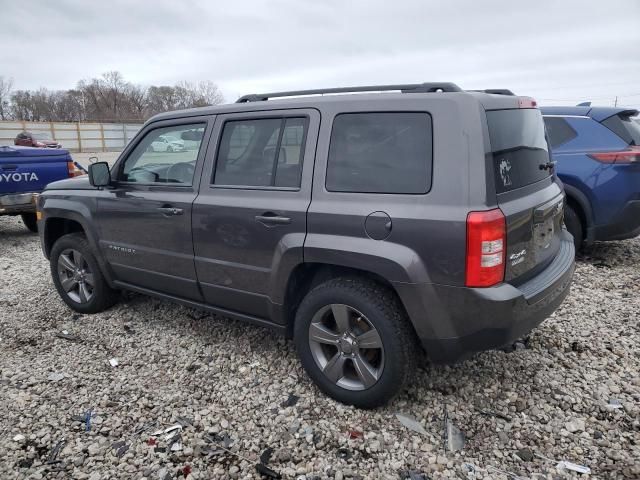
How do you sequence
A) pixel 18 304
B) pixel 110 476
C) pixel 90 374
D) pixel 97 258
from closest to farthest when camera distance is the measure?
pixel 110 476 → pixel 90 374 → pixel 97 258 → pixel 18 304

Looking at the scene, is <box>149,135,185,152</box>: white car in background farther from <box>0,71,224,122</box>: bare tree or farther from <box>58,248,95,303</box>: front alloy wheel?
<box>0,71,224,122</box>: bare tree

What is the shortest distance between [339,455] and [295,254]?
3.80 feet

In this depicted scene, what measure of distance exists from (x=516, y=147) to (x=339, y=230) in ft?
3.68

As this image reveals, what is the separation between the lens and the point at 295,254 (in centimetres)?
285

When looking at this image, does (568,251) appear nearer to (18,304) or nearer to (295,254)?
(295,254)

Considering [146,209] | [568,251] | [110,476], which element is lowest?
[110,476]

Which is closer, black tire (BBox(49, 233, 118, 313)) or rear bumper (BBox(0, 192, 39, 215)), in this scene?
black tire (BBox(49, 233, 118, 313))

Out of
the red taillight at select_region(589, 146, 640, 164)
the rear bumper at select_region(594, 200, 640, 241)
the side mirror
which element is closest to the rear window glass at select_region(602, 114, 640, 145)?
the red taillight at select_region(589, 146, 640, 164)

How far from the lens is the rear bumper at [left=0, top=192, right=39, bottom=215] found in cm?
677

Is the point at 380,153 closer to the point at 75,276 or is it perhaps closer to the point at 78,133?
the point at 75,276

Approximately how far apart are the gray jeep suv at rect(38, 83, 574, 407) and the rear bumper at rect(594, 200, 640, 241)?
7.40 feet

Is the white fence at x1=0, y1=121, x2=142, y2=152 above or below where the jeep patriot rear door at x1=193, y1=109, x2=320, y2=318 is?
above

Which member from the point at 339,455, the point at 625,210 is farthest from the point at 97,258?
the point at 625,210

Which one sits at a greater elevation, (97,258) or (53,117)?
(53,117)
